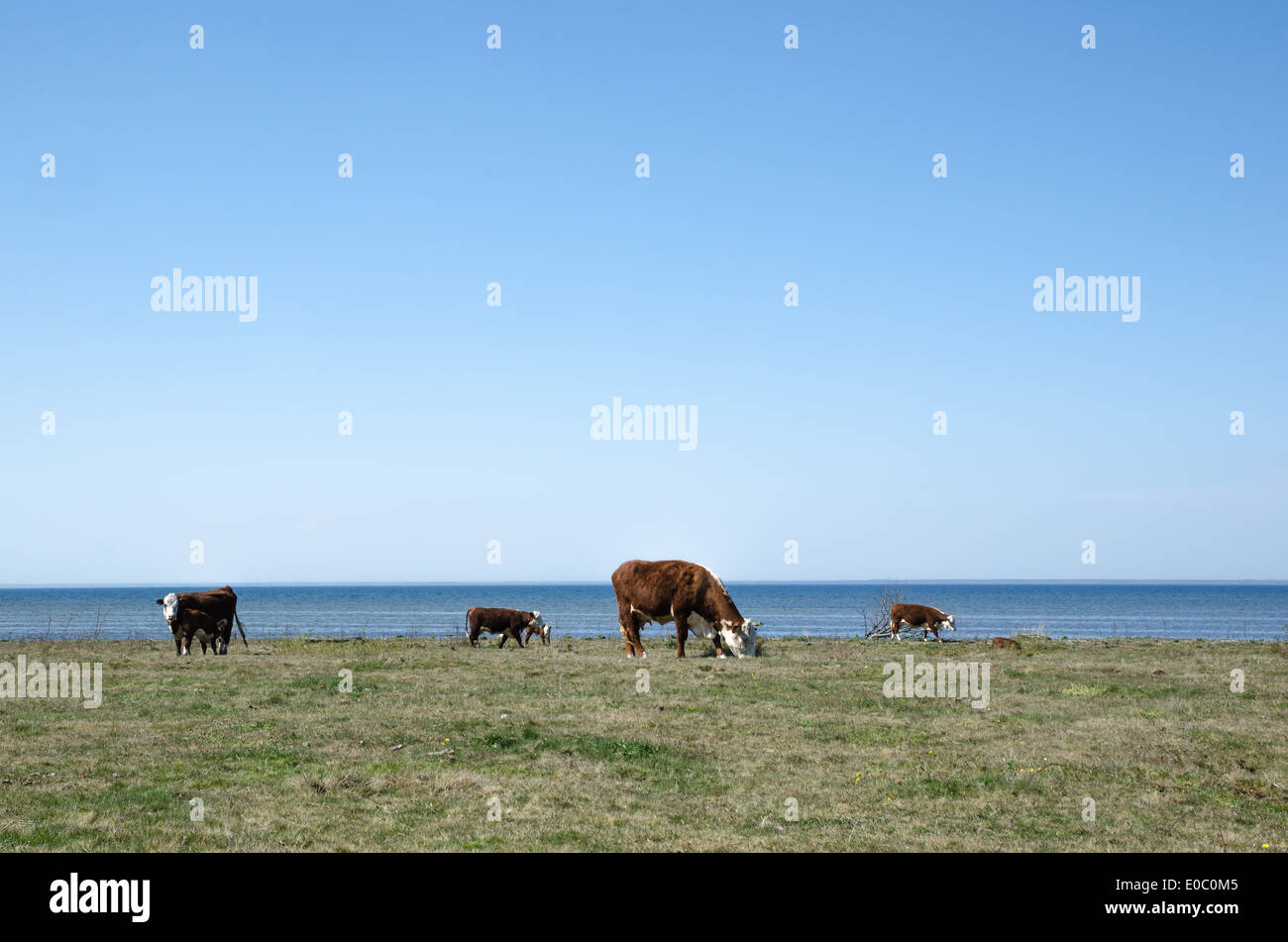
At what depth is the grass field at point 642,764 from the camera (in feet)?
36.8

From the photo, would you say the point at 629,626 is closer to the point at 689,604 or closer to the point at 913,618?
the point at 689,604

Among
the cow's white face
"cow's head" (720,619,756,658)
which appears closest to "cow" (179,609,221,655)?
the cow's white face

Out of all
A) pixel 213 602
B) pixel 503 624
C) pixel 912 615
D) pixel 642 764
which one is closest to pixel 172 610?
pixel 213 602

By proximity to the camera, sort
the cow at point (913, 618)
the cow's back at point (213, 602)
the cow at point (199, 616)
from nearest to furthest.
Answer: the cow at point (199, 616) < the cow's back at point (213, 602) < the cow at point (913, 618)

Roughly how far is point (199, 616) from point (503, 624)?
11283mm

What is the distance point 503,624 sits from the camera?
3925 centimetres

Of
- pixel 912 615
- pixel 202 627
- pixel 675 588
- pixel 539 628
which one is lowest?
pixel 912 615

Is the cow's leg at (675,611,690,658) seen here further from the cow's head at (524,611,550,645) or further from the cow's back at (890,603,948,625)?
the cow's back at (890,603,948,625)

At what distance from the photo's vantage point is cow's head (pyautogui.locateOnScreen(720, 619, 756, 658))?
3050 centimetres

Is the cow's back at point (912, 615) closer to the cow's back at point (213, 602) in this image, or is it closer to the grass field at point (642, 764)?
the grass field at point (642, 764)

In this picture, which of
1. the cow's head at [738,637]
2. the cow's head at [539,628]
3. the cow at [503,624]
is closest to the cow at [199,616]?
the cow at [503,624]

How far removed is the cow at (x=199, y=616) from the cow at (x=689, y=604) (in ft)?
46.7

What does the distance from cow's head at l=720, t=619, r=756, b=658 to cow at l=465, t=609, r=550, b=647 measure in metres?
10.6
